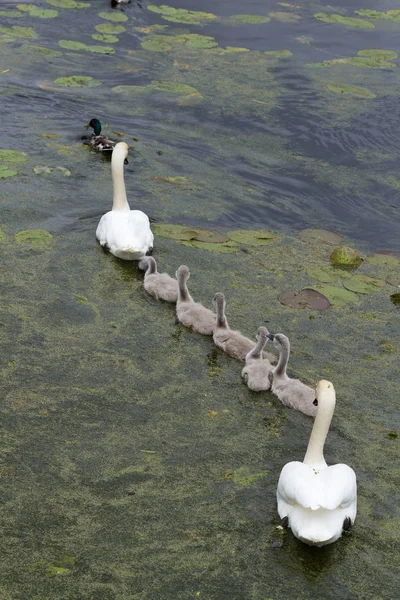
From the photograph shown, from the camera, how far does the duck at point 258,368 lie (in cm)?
628

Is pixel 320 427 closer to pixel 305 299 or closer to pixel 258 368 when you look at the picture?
pixel 258 368

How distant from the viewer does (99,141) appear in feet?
33.2

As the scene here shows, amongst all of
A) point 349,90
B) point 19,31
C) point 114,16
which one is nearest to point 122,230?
point 349,90

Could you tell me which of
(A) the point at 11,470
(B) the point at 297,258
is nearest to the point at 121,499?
(A) the point at 11,470

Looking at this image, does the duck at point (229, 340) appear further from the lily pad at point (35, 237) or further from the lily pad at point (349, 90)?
the lily pad at point (349, 90)

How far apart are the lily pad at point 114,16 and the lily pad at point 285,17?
2.55 meters

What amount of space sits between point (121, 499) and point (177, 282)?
2.50 metres

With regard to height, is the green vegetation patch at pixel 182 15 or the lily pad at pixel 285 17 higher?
the lily pad at pixel 285 17

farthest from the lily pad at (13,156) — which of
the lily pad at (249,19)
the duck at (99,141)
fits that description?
the lily pad at (249,19)

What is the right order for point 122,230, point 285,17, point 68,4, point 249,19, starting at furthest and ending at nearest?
point 285,17 < point 249,19 < point 68,4 < point 122,230

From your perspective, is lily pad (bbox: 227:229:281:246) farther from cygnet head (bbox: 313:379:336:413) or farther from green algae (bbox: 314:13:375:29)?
green algae (bbox: 314:13:375:29)

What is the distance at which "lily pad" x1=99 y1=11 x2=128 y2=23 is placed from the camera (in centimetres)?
1476

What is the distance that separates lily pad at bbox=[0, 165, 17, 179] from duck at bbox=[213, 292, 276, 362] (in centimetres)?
330

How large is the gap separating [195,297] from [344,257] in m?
1.58
